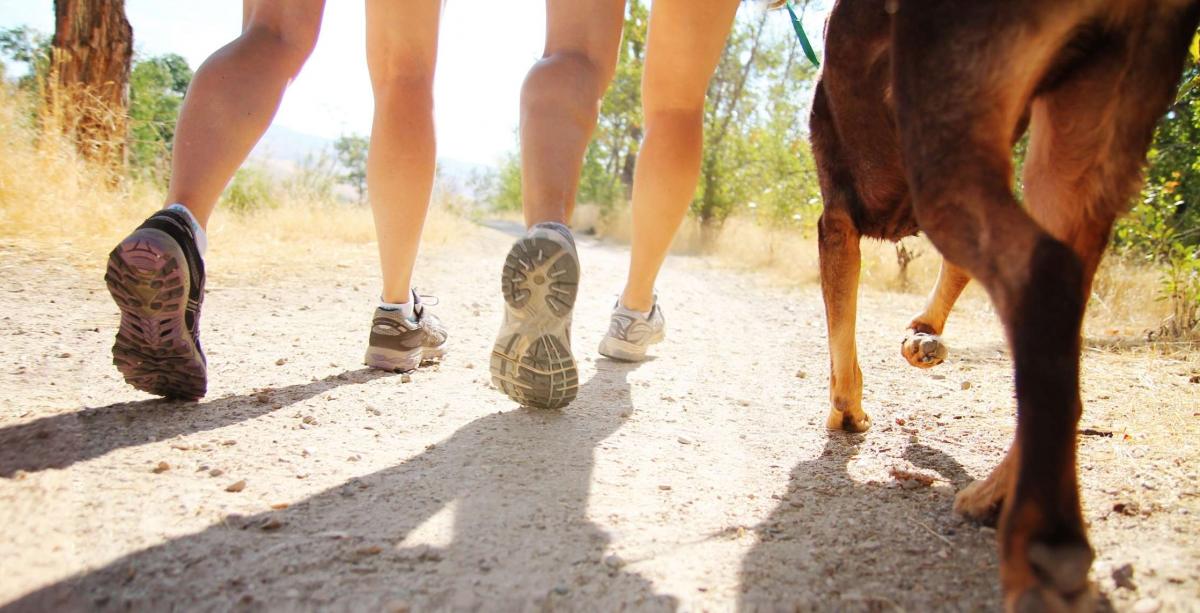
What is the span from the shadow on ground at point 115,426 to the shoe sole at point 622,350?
1.28 metres

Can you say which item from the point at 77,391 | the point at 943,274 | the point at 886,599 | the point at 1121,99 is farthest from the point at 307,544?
the point at 943,274

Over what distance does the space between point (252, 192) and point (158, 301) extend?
7.62 metres

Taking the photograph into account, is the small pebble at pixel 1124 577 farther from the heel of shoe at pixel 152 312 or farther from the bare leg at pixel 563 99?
the heel of shoe at pixel 152 312

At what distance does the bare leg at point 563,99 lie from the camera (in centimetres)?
211

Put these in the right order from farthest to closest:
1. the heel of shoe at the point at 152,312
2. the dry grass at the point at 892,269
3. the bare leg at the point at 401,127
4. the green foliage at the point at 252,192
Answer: the green foliage at the point at 252,192 < the dry grass at the point at 892,269 < the bare leg at the point at 401,127 < the heel of shoe at the point at 152,312

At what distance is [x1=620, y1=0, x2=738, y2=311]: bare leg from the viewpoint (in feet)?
8.88

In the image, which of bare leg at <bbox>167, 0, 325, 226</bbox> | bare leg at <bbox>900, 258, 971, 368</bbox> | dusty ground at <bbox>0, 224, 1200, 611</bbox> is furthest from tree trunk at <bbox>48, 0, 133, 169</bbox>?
bare leg at <bbox>900, 258, 971, 368</bbox>

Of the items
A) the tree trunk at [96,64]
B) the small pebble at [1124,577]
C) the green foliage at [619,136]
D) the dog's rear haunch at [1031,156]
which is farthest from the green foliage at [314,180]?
the small pebble at [1124,577]

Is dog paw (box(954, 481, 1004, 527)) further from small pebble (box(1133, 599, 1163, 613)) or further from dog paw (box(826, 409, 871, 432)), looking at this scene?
dog paw (box(826, 409, 871, 432))

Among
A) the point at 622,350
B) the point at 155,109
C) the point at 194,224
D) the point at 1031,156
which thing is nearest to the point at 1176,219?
the point at 622,350

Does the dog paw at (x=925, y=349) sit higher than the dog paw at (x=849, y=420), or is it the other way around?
the dog paw at (x=925, y=349)

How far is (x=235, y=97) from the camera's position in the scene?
6.81 feet

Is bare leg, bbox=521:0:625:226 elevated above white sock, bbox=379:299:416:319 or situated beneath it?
elevated above

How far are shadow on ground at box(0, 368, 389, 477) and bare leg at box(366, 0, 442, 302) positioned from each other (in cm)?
64
